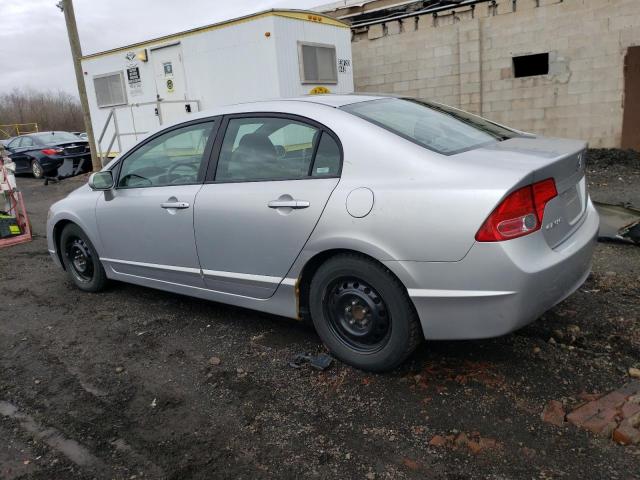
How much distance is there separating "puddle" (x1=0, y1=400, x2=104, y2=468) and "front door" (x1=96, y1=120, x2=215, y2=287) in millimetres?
1359

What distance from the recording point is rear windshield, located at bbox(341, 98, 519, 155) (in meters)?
3.08

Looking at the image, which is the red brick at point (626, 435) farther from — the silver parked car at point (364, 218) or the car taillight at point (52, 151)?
the car taillight at point (52, 151)

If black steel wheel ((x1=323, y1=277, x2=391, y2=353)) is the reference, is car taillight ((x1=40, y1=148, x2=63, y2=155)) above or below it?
above

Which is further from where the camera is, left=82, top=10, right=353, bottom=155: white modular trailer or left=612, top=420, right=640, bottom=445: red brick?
left=82, top=10, right=353, bottom=155: white modular trailer

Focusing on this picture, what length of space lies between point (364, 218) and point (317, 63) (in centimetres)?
746

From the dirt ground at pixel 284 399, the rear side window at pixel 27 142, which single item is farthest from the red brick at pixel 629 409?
the rear side window at pixel 27 142

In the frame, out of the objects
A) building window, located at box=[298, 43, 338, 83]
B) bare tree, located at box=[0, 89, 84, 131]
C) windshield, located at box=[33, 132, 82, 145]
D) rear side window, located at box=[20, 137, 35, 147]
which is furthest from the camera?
bare tree, located at box=[0, 89, 84, 131]

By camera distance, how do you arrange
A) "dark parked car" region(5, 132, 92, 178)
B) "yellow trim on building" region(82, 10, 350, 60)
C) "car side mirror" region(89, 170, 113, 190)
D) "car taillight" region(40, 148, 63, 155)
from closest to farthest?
"car side mirror" region(89, 170, 113, 190) < "yellow trim on building" region(82, 10, 350, 60) < "car taillight" region(40, 148, 63, 155) < "dark parked car" region(5, 132, 92, 178)

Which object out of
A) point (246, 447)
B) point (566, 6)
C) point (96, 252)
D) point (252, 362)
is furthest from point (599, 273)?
point (566, 6)

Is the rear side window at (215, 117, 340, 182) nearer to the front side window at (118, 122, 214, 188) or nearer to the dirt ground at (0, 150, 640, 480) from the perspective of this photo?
the front side window at (118, 122, 214, 188)

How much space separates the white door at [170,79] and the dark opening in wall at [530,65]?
6.81 metres

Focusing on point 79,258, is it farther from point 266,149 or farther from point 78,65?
point 78,65

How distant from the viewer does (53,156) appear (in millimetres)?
15008

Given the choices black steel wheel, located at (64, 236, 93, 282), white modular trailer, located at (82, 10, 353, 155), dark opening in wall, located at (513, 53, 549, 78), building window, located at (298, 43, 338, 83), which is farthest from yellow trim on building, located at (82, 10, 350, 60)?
black steel wheel, located at (64, 236, 93, 282)
